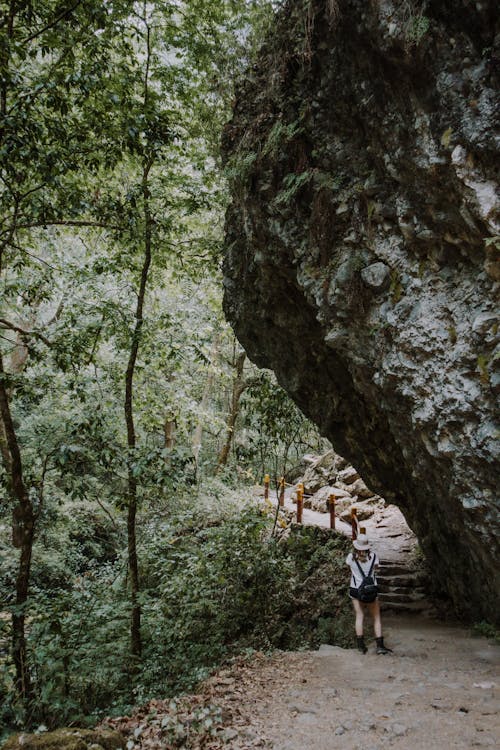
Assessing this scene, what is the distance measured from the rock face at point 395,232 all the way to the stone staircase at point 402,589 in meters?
0.87

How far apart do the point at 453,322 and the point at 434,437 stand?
1.37 m

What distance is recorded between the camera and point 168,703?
15.1ft

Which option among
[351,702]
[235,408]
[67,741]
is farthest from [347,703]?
[235,408]

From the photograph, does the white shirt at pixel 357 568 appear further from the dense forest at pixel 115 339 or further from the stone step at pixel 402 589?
the stone step at pixel 402 589

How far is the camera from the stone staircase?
28.6 ft

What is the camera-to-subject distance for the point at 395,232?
5.71 m

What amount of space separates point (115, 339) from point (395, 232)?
17.6ft

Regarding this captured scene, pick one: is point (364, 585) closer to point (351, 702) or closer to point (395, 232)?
point (351, 702)

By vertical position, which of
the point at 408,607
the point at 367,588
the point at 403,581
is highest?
the point at 367,588

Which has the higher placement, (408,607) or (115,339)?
(115,339)

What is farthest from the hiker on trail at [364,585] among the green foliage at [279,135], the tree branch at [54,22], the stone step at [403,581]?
the tree branch at [54,22]

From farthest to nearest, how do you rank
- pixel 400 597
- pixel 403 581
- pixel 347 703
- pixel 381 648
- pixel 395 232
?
pixel 403 581 < pixel 400 597 < pixel 381 648 < pixel 395 232 < pixel 347 703

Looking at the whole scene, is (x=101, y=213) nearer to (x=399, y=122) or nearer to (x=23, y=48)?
(x=23, y=48)

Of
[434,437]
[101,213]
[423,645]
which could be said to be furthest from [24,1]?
[423,645]
